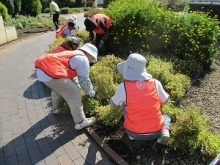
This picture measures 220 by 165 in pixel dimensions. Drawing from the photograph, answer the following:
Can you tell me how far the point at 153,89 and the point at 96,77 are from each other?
6.91ft

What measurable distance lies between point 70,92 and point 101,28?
3.56 metres

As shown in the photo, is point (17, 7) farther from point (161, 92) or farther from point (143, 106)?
point (143, 106)

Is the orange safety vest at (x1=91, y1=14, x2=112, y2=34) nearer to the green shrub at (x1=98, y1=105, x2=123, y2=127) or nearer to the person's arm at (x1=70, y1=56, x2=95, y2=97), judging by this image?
the person's arm at (x1=70, y1=56, x2=95, y2=97)

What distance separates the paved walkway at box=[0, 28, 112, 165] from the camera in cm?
402

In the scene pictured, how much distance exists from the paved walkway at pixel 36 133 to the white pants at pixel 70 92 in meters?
0.34

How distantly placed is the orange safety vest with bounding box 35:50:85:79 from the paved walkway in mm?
1070

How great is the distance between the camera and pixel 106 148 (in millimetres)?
4098

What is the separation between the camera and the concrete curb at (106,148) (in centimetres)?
381

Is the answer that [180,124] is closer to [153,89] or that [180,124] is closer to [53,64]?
[153,89]

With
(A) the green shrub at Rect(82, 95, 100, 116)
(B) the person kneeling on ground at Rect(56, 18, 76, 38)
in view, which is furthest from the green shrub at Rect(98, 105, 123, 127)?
(B) the person kneeling on ground at Rect(56, 18, 76, 38)

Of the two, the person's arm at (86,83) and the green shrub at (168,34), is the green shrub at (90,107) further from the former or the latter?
the green shrub at (168,34)

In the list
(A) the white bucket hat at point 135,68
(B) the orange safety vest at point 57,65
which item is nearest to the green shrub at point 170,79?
(A) the white bucket hat at point 135,68

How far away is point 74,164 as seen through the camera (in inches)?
153

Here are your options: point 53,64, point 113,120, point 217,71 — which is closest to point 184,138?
point 113,120
